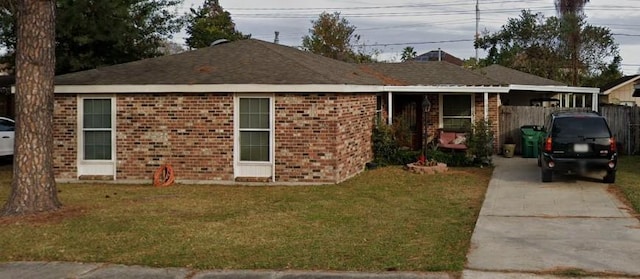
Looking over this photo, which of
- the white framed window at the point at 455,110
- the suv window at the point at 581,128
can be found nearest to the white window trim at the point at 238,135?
the suv window at the point at 581,128

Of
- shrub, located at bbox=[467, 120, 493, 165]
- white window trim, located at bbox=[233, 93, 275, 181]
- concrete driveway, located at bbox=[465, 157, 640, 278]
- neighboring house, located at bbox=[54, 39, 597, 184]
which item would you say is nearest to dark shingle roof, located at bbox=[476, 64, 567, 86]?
shrub, located at bbox=[467, 120, 493, 165]

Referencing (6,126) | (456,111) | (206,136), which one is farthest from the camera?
(456,111)

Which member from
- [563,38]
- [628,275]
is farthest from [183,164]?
[563,38]

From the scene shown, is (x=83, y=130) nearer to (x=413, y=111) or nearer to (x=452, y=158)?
(x=452, y=158)

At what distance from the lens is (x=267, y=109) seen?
45.9 ft

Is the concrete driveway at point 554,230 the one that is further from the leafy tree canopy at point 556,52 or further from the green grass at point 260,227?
the leafy tree canopy at point 556,52

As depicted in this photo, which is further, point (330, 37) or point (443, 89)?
point (330, 37)

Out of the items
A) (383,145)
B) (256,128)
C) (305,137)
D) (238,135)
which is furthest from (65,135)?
(383,145)

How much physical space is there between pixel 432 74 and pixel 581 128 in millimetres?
9112

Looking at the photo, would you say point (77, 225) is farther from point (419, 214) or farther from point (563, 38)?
point (563, 38)

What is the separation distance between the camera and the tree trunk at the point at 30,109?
9844 millimetres

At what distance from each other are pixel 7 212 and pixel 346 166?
7203 millimetres

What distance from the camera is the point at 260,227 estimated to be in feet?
29.6

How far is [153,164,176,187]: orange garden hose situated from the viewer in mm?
14023
